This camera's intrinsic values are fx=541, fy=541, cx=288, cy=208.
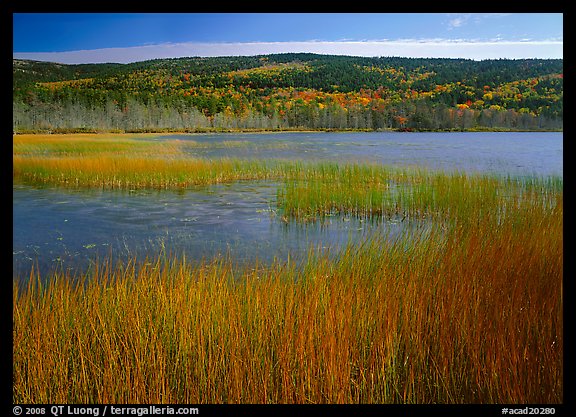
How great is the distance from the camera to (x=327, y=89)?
955 cm

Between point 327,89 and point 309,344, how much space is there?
7.14 m

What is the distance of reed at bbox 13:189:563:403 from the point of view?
114 inches

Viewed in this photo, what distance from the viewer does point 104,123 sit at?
19250 millimetres

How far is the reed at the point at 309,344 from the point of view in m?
2.89

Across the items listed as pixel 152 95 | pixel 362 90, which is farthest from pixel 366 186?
pixel 152 95
